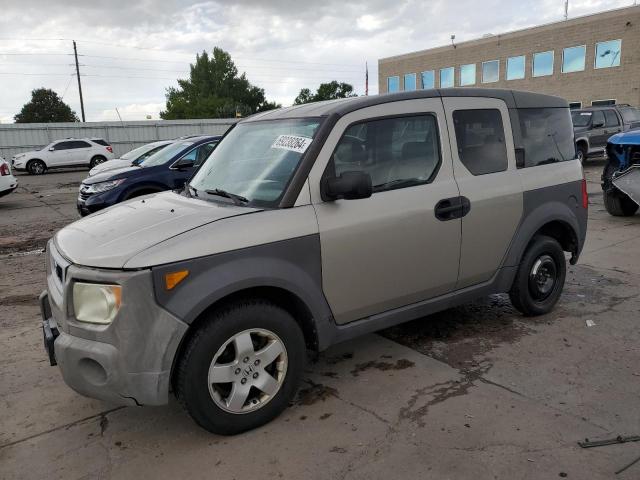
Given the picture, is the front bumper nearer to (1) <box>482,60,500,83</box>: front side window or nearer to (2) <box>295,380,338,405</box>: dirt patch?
(2) <box>295,380,338,405</box>: dirt patch

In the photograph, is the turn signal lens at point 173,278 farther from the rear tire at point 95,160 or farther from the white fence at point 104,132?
the white fence at point 104,132

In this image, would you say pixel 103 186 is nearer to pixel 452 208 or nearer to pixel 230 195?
pixel 230 195

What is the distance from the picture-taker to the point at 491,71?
1572 inches

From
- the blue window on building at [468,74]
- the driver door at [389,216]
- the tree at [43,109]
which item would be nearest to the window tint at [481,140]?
the driver door at [389,216]

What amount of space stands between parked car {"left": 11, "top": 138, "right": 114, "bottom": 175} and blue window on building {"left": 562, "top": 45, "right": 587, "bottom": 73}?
96.0 feet

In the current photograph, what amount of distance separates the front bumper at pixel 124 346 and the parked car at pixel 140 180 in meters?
6.12

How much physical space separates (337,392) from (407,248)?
3.47ft

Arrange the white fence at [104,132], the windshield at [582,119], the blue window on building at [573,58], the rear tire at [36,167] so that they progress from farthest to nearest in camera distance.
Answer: the blue window on building at [573,58]
the white fence at [104,132]
the rear tire at [36,167]
the windshield at [582,119]

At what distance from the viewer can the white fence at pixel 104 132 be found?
98.8ft

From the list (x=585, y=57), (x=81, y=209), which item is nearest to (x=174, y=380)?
(x=81, y=209)

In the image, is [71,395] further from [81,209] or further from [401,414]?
[81,209]

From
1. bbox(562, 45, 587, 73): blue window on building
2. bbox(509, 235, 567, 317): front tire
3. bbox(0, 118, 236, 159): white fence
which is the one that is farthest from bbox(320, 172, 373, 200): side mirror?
bbox(562, 45, 587, 73): blue window on building

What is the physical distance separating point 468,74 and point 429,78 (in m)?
3.64

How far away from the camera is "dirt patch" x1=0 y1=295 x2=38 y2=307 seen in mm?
5586
